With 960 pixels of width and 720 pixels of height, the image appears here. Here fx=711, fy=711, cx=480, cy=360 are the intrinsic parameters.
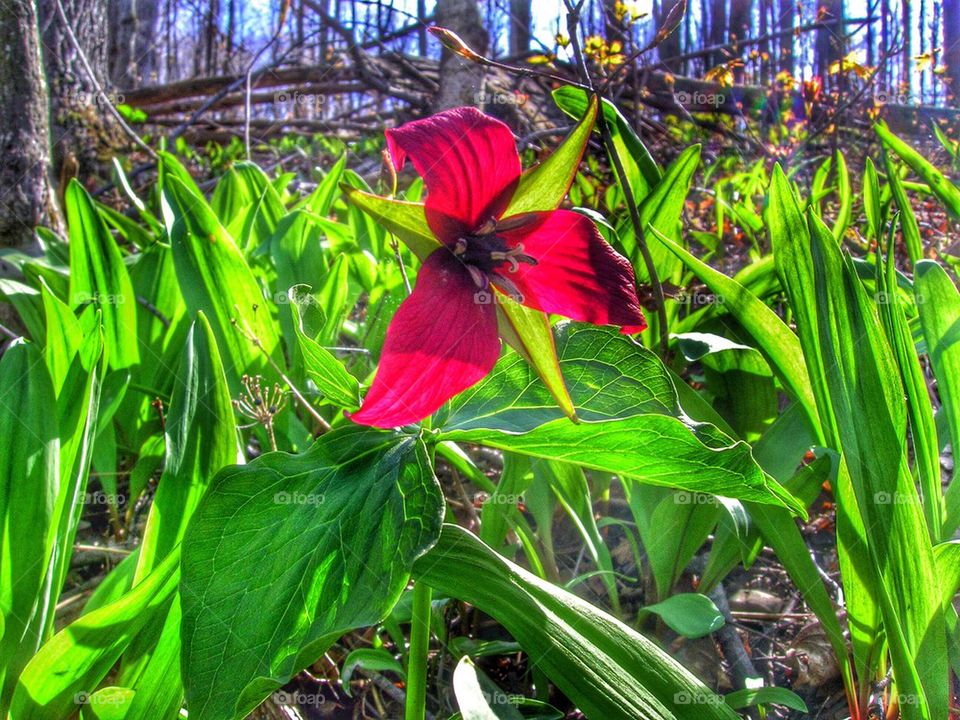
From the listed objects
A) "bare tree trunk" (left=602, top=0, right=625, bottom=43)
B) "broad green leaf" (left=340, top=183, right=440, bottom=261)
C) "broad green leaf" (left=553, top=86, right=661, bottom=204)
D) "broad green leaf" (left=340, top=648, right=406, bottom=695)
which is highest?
"bare tree trunk" (left=602, top=0, right=625, bottom=43)

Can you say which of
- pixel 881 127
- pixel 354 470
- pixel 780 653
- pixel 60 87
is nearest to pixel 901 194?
pixel 881 127

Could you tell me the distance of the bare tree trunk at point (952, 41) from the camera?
2.77 m

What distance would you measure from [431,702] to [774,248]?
32.2 inches

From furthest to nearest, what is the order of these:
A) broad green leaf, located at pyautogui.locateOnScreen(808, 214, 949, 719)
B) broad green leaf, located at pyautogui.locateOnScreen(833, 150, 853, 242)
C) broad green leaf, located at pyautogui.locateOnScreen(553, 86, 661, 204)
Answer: broad green leaf, located at pyautogui.locateOnScreen(833, 150, 853, 242), broad green leaf, located at pyautogui.locateOnScreen(553, 86, 661, 204), broad green leaf, located at pyautogui.locateOnScreen(808, 214, 949, 719)

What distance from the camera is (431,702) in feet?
3.46

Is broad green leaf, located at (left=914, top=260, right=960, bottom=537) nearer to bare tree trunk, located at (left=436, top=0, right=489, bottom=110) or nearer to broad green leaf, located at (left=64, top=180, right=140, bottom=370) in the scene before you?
broad green leaf, located at (left=64, top=180, right=140, bottom=370)

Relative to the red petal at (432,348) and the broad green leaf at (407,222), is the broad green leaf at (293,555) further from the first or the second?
the broad green leaf at (407,222)

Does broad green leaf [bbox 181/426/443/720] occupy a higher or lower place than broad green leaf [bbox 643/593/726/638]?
higher

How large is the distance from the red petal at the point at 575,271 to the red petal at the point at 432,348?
71 millimetres

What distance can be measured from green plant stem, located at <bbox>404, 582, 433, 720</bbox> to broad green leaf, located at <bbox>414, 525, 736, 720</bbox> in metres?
0.03

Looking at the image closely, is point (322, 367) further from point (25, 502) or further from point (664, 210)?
point (664, 210)

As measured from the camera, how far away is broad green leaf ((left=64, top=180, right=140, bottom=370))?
4.62ft

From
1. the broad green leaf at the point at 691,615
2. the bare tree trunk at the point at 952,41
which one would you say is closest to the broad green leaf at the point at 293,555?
the broad green leaf at the point at 691,615

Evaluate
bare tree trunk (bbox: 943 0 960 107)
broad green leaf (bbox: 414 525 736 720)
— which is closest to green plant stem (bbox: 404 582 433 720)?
broad green leaf (bbox: 414 525 736 720)
